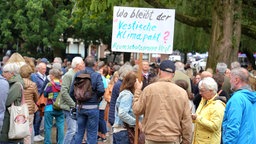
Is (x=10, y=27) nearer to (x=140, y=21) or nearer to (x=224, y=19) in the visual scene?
(x=224, y=19)

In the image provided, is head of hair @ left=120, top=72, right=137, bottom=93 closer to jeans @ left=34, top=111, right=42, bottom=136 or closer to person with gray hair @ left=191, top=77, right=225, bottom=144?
person with gray hair @ left=191, top=77, right=225, bottom=144

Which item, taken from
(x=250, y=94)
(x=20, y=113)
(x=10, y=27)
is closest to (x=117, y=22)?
(x=20, y=113)

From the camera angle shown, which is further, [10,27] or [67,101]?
[10,27]

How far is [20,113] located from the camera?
764 centimetres

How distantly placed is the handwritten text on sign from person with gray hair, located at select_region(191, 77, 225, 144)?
1.12m

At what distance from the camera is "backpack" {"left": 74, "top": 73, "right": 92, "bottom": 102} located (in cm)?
969

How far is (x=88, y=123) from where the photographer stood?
10023 millimetres

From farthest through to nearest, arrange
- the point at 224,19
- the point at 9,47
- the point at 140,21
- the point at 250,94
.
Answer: the point at 9,47 → the point at 224,19 → the point at 140,21 → the point at 250,94

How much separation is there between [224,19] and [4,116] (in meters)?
10.3

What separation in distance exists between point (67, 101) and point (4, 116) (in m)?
2.83

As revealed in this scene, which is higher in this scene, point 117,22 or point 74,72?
point 117,22

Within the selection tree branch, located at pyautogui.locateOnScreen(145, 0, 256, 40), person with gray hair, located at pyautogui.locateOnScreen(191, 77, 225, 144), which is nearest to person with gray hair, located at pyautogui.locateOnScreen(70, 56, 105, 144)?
person with gray hair, located at pyautogui.locateOnScreen(191, 77, 225, 144)

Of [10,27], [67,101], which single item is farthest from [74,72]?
[10,27]

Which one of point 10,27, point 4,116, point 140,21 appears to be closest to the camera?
point 4,116
